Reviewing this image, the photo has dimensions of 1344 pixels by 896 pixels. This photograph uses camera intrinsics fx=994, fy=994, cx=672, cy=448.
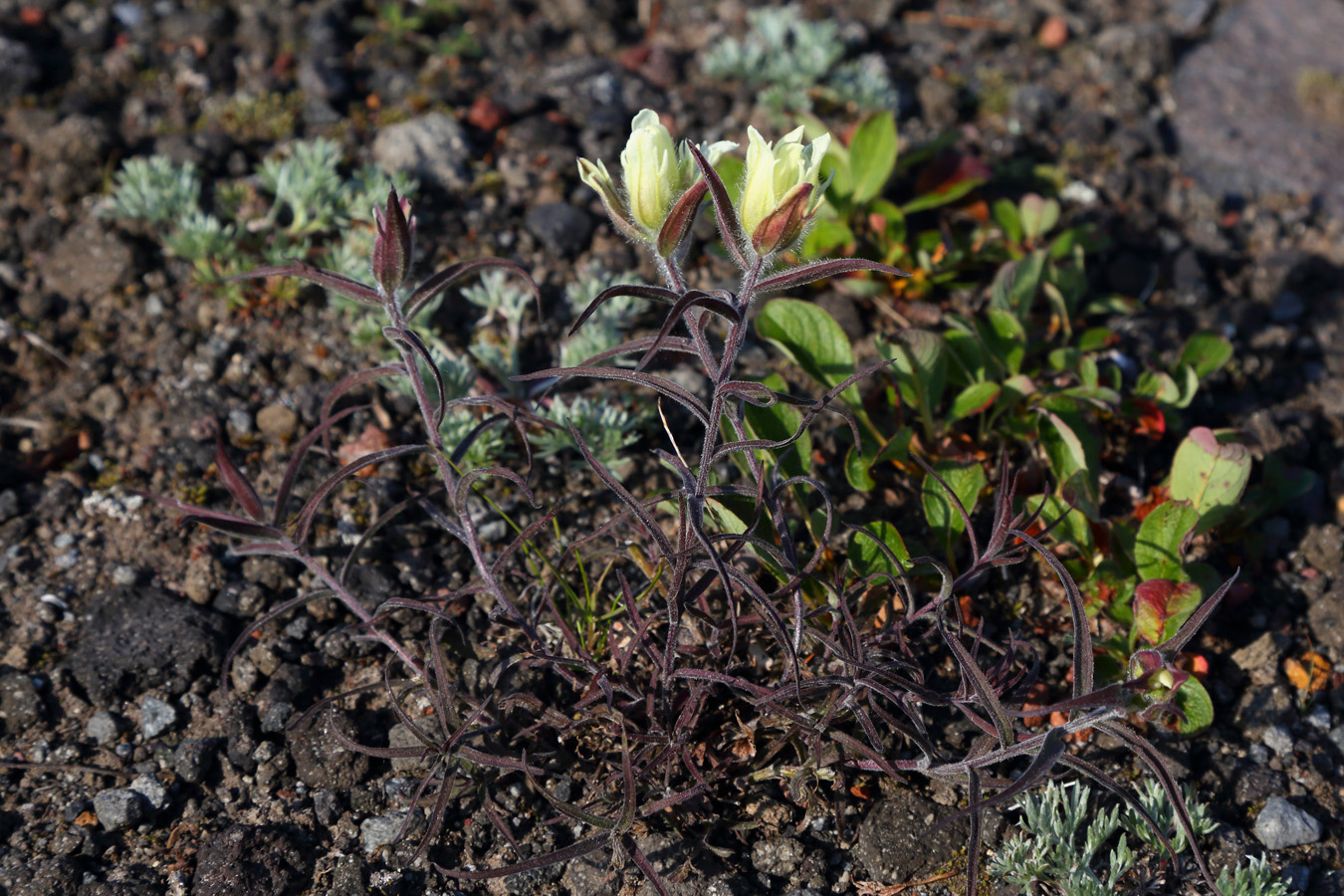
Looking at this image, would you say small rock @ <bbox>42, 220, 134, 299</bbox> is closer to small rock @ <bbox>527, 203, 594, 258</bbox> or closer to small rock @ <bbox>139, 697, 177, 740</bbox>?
small rock @ <bbox>527, 203, 594, 258</bbox>

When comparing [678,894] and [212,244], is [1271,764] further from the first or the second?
[212,244]

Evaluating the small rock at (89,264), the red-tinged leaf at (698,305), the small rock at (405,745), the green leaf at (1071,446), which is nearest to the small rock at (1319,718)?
the green leaf at (1071,446)

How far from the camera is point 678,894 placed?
2391mm

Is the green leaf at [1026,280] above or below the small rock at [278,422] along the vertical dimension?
above

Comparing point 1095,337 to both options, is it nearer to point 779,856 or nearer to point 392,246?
point 779,856

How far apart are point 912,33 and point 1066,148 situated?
1066 millimetres

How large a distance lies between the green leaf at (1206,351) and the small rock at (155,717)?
3365mm

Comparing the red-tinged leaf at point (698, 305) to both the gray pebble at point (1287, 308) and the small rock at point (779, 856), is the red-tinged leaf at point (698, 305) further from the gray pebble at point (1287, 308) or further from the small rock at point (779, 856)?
the gray pebble at point (1287, 308)

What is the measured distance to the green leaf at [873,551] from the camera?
8.79 feet

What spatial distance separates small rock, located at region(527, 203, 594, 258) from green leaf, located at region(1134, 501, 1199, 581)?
2.25m

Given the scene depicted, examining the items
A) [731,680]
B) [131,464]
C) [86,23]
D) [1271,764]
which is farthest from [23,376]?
[1271,764]

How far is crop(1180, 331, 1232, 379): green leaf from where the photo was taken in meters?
3.39

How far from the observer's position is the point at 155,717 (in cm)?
268

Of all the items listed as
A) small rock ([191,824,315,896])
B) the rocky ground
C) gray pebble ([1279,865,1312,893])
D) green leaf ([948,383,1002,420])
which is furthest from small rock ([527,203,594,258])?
gray pebble ([1279,865,1312,893])
